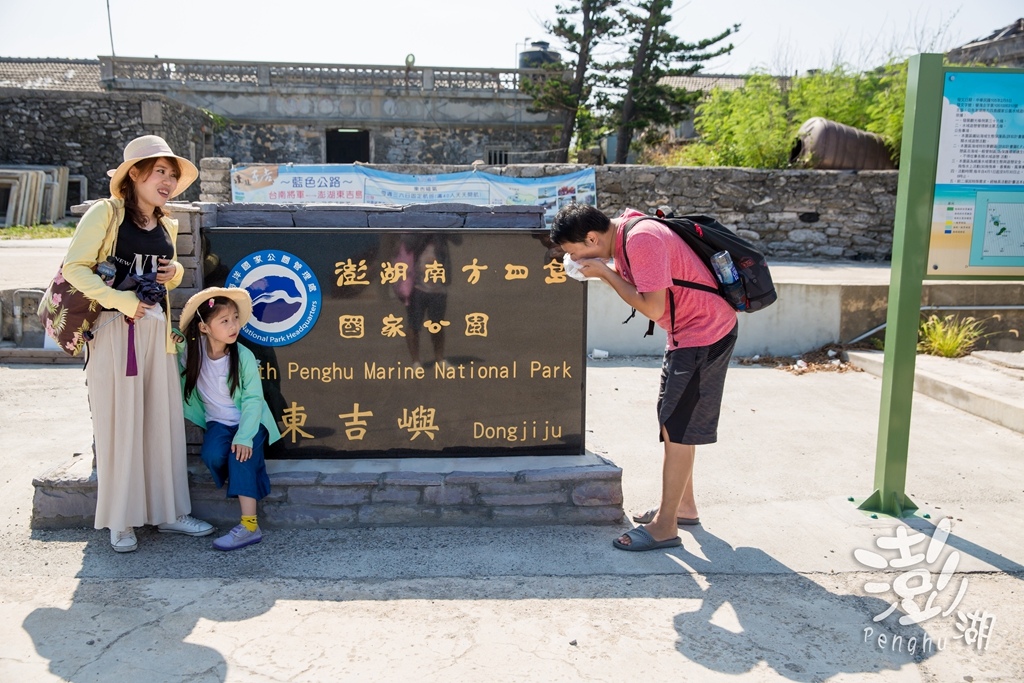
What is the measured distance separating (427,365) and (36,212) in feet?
50.6

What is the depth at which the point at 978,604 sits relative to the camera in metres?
3.21

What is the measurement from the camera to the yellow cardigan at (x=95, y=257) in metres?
3.19

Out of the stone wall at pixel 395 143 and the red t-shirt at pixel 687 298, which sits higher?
the stone wall at pixel 395 143

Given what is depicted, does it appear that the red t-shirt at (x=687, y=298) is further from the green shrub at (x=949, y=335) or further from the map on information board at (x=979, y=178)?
the green shrub at (x=949, y=335)

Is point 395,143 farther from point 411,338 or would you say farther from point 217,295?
point 217,295

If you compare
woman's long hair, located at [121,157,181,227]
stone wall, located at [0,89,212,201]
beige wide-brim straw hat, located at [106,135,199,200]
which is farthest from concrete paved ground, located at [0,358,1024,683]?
stone wall, located at [0,89,212,201]

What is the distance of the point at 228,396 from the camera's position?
3.65m

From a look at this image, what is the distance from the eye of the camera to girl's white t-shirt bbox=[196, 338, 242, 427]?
3.63 metres

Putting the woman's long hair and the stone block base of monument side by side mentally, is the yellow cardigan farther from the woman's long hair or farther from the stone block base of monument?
the stone block base of monument

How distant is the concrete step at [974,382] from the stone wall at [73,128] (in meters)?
16.6

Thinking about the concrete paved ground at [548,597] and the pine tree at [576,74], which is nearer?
the concrete paved ground at [548,597]

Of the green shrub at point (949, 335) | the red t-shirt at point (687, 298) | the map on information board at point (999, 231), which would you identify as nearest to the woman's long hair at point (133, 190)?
the red t-shirt at point (687, 298)

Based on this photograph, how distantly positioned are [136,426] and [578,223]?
2.10 meters

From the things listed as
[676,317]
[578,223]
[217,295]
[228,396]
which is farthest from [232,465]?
[676,317]
